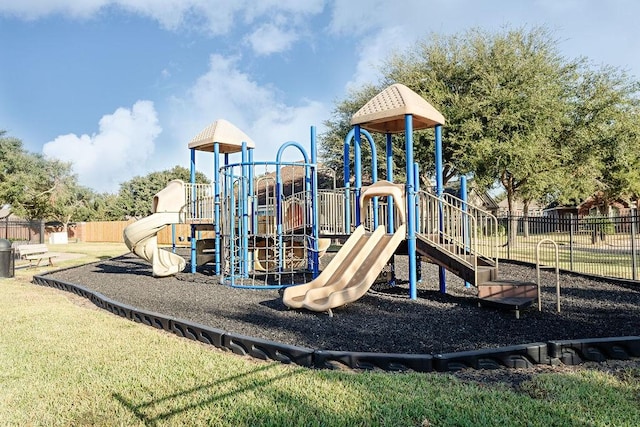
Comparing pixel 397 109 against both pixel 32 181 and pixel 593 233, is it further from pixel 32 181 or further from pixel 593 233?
pixel 32 181

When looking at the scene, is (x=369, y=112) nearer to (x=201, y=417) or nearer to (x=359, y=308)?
(x=359, y=308)

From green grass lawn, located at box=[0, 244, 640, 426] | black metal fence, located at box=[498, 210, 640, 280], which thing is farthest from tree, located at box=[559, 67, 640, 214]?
green grass lawn, located at box=[0, 244, 640, 426]

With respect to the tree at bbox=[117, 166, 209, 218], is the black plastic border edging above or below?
below

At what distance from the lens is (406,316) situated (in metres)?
6.84

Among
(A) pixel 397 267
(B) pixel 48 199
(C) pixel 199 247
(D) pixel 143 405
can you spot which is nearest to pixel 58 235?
(B) pixel 48 199

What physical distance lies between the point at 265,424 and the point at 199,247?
Result: 35.3 ft

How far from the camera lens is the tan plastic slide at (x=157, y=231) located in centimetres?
1192

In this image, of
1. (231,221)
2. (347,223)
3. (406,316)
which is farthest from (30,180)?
(406,316)

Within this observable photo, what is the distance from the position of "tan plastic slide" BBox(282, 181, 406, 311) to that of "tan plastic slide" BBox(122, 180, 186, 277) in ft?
18.8

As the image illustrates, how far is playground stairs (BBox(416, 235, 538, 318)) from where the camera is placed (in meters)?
6.90

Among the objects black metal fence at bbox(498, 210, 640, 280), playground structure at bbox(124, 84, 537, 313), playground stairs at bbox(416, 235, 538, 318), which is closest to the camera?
playground stairs at bbox(416, 235, 538, 318)

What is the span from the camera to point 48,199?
44469mm

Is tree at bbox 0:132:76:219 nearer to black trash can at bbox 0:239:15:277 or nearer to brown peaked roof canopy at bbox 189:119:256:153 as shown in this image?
black trash can at bbox 0:239:15:277

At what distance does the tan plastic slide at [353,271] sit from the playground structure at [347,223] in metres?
0.02
